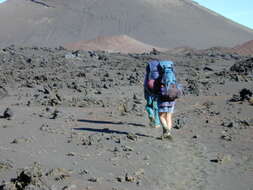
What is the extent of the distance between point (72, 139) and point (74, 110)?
11.8ft

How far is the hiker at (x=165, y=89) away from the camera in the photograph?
7.84 metres

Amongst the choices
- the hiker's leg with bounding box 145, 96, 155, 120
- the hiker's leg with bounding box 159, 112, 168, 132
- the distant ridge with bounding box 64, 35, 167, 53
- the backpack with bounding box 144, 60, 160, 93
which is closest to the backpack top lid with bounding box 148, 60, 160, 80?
the backpack with bounding box 144, 60, 160, 93

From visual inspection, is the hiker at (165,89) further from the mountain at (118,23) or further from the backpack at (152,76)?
the mountain at (118,23)

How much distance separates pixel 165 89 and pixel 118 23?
71.6 meters

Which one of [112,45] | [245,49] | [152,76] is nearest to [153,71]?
[152,76]

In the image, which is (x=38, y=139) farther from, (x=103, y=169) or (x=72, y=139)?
(x=103, y=169)

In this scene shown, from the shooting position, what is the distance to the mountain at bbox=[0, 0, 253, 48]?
72625mm

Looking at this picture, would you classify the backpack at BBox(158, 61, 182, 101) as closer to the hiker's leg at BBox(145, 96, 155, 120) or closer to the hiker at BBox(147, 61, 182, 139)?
the hiker at BBox(147, 61, 182, 139)

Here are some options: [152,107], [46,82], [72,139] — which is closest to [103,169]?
[72,139]

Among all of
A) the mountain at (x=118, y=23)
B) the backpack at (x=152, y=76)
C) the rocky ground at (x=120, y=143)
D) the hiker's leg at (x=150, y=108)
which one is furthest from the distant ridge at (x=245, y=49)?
the mountain at (x=118, y=23)

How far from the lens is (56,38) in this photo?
70.9 meters

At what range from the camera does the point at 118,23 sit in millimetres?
78812

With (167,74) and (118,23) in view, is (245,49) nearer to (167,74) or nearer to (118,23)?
(167,74)

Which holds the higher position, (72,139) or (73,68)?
(72,139)
